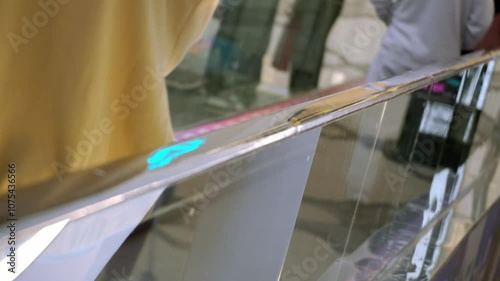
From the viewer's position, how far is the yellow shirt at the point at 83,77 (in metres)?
0.64

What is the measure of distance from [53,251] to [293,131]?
0.43 meters

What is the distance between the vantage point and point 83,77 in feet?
2.29

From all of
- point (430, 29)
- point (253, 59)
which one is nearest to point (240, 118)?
point (253, 59)

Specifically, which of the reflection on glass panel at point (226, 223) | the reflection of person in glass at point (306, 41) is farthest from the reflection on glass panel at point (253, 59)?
the reflection on glass panel at point (226, 223)

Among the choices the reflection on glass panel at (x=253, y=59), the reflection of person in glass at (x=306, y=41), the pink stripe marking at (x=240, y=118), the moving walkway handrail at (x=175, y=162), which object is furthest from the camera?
the reflection of person in glass at (x=306, y=41)

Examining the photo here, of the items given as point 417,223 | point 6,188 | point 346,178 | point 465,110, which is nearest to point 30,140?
point 6,188

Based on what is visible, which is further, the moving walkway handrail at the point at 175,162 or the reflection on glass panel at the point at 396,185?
the reflection on glass panel at the point at 396,185

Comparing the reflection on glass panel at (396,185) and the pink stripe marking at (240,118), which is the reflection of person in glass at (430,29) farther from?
the pink stripe marking at (240,118)

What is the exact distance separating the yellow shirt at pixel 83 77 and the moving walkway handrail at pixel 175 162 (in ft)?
0.18

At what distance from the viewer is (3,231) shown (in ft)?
1.74

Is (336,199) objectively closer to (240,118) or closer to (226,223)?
(226,223)

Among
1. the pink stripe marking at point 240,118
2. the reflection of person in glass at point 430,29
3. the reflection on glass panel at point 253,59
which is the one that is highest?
the reflection of person in glass at point 430,29

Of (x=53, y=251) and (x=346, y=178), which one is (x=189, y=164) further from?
(x=346, y=178)

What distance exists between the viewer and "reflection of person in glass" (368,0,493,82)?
1970mm
